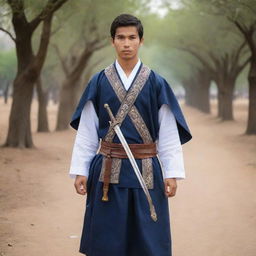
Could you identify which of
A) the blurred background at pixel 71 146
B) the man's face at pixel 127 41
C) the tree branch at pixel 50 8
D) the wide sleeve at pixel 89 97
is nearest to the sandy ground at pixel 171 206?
the blurred background at pixel 71 146

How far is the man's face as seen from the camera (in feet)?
11.8

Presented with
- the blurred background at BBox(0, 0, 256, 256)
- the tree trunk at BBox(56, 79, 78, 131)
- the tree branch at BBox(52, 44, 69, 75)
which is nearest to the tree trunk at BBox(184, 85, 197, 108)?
the blurred background at BBox(0, 0, 256, 256)

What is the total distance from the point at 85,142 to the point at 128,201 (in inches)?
20.2

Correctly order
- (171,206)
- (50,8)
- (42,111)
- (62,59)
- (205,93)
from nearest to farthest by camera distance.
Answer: (171,206) → (50,8) → (42,111) → (62,59) → (205,93)

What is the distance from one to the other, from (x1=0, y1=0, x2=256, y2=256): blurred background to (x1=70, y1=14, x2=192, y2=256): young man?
78.9 inches

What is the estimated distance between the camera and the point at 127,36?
3.60 meters

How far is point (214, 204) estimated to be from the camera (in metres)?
7.73

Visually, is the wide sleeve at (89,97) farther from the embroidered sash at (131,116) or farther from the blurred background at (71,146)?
the blurred background at (71,146)

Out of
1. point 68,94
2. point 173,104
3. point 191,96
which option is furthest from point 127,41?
point 191,96

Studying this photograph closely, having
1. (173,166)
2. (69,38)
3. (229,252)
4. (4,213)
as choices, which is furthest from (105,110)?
(69,38)

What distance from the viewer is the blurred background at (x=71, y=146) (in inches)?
244

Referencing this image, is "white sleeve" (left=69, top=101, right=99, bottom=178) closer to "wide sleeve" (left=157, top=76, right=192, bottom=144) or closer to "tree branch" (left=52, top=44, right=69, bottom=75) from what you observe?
"wide sleeve" (left=157, top=76, right=192, bottom=144)

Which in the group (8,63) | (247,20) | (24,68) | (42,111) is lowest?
(24,68)

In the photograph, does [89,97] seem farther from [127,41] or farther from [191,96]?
[191,96]
